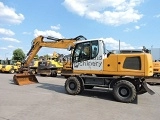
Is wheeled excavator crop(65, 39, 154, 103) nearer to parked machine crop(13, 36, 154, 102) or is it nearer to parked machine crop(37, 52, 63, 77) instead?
parked machine crop(13, 36, 154, 102)

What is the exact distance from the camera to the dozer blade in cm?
1794

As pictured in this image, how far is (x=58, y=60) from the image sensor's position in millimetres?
32781

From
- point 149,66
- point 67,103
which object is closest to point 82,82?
point 67,103

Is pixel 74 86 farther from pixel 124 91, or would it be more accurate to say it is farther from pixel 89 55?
pixel 124 91

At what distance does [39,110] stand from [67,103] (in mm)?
1906

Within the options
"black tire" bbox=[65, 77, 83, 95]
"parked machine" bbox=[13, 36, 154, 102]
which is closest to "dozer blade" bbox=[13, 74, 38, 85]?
"black tire" bbox=[65, 77, 83, 95]

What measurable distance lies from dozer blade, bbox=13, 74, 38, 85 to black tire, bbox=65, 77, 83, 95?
5.47 meters

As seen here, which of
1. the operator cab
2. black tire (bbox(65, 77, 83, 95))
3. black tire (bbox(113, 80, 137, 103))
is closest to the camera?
black tire (bbox(113, 80, 137, 103))

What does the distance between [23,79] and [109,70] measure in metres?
8.22

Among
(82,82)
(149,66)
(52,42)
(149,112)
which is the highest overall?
(52,42)

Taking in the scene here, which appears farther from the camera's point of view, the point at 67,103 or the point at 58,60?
the point at 58,60

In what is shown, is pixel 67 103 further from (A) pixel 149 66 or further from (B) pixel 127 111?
(A) pixel 149 66

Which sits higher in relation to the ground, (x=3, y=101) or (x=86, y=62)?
(x=86, y=62)

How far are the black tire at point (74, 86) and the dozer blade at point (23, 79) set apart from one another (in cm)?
547
